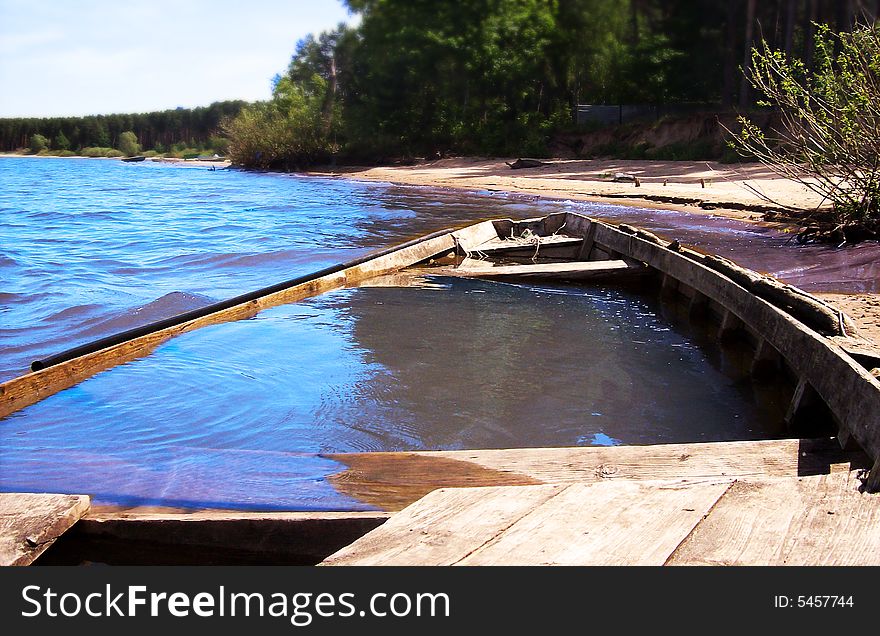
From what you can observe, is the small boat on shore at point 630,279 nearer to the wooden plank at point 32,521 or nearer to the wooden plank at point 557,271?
the wooden plank at point 557,271

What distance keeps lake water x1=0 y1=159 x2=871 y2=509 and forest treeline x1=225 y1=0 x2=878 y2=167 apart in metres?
16.3

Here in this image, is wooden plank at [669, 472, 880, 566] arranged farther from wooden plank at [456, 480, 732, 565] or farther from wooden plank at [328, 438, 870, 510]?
wooden plank at [328, 438, 870, 510]

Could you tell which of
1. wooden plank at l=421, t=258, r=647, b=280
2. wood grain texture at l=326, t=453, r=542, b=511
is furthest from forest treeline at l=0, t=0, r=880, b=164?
wood grain texture at l=326, t=453, r=542, b=511

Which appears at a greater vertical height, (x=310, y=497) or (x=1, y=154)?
(x=1, y=154)

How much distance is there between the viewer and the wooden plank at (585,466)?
298cm

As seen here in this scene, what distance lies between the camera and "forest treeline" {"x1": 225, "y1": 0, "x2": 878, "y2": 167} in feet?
86.8

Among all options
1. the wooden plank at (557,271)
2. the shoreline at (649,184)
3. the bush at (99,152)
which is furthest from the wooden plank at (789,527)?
the bush at (99,152)

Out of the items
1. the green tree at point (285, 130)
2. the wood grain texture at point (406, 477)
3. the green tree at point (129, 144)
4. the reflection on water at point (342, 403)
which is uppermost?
the green tree at point (129, 144)

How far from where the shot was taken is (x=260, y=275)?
35.6 ft

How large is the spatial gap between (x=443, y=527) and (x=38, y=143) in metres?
92.1

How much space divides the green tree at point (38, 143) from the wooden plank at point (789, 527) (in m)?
91.9
